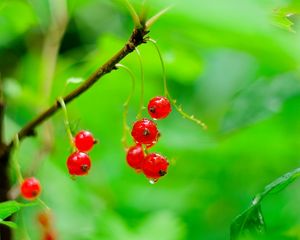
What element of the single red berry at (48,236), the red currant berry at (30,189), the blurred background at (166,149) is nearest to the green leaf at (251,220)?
the blurred background at (166,149)

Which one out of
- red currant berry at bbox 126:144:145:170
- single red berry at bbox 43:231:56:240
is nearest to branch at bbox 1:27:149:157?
red currant berry at bbox 126:144:145:170

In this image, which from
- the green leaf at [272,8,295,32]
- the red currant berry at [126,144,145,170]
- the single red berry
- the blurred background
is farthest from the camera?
the blurred background

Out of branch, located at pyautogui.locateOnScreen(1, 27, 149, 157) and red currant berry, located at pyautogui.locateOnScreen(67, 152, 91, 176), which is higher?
branch, located at pyautogui.locateOnScreen(1, 27, 149, 157)

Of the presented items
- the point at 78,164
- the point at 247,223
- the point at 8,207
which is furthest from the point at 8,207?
the point at 247,223

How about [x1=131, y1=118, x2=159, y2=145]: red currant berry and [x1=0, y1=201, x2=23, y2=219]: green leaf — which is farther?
[x1=131, y1=118, x2=159, y2=145]: red currant berry

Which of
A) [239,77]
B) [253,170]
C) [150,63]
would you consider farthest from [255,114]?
[239,77]

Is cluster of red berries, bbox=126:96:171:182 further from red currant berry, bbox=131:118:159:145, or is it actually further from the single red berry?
the single red berry

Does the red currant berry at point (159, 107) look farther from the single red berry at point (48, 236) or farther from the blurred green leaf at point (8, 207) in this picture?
the single red berry at point (48, 236)

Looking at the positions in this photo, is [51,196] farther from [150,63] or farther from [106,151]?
[150,63]

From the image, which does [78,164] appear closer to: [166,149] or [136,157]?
[136,157]

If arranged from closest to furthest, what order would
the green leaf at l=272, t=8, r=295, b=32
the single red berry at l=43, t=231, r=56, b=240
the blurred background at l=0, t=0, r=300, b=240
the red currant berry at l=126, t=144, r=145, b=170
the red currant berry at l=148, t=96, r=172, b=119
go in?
the green leaf at l=272, t=8, r=295, b=32
the red currant berry at l=148, t=96, r=172, b=119
the red currant berry at l=126, t=144, r=145, b=170
the single red berry at l=43, t=231, r=56, b=240
the blurred background at l=0, t=0, r=300, b=240
